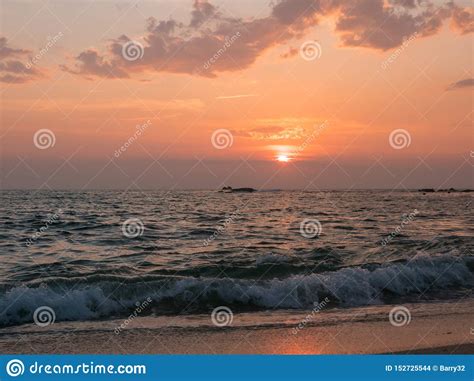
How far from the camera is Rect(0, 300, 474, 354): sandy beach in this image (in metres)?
8.95

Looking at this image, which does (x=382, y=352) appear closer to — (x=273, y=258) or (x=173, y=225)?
(x=273, y=258)

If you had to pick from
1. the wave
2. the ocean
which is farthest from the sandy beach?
the wave

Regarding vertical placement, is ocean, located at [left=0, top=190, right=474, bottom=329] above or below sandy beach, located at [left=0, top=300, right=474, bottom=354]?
above

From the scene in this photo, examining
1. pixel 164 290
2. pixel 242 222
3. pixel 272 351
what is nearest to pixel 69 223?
pixel 242 222

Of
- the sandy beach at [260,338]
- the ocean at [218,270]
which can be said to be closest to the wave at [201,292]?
the ocean at [218,270]

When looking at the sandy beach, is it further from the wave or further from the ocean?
the wave

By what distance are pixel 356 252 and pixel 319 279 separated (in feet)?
20.6

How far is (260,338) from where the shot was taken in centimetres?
959

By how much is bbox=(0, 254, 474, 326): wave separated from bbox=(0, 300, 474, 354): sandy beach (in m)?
1.44

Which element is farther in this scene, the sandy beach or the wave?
the wave

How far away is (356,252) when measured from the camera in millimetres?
21047

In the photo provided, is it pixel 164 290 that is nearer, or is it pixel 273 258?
pixel 164 290

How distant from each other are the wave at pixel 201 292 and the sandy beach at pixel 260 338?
144cm

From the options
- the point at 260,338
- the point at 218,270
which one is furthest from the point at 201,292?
the point at 260,338
